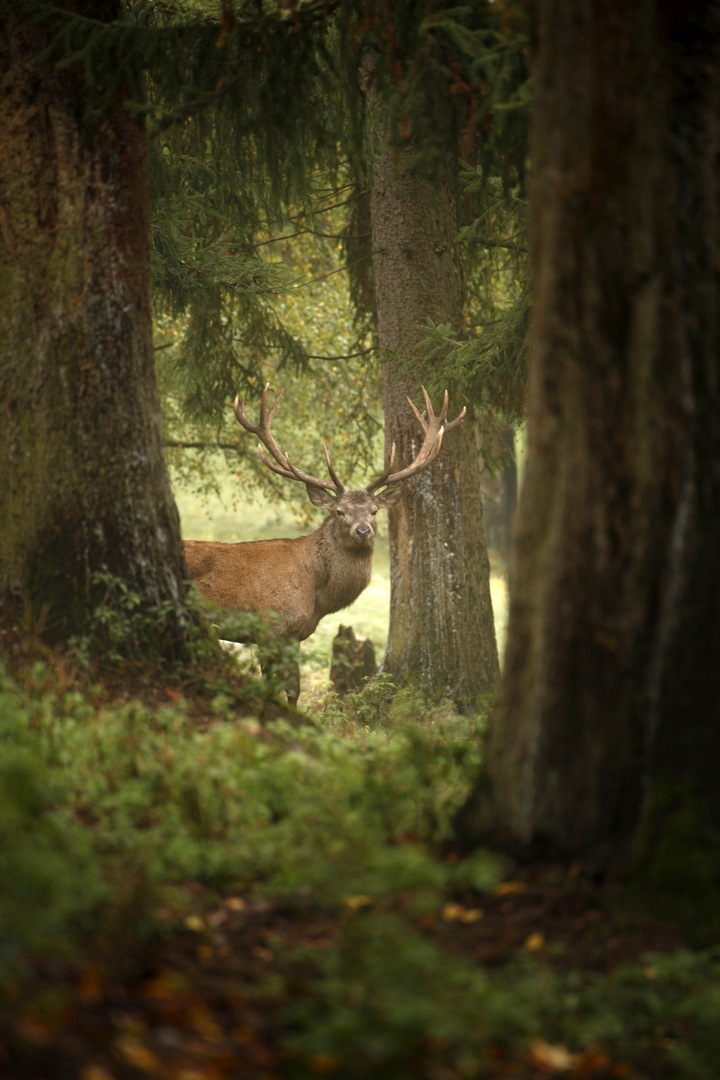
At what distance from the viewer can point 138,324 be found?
229 inches

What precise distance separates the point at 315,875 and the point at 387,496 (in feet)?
23.8

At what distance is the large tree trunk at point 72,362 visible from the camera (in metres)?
5.64

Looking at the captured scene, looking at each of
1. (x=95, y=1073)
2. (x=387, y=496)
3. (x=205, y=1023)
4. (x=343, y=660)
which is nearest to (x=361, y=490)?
(x=387, y=496)

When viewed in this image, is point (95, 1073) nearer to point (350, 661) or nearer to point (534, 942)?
point (534, 942)

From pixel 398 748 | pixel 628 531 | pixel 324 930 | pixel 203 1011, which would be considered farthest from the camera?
pixel 398 748

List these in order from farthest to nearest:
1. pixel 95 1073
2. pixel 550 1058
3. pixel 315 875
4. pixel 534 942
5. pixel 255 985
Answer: pixel 534 942 → pixel 315 875 → pixel 255 985 → pixel 550 1058 → pixel 95 1073

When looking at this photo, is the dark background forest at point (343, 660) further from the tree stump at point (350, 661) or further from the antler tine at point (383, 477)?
the tree stump at point (350, 661)

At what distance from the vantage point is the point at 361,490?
10.1 meters

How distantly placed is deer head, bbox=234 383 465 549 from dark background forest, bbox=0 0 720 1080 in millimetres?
3040

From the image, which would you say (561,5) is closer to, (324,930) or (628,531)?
(628,531)

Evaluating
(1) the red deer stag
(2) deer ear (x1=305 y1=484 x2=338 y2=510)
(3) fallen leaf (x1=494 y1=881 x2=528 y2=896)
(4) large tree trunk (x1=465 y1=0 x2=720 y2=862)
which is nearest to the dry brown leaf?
(3) fallen leaf (x1=494 y1=881 x2=528 y2=896)

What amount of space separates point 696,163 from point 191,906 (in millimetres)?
3225

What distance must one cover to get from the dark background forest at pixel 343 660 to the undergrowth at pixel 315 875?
0.05 feet

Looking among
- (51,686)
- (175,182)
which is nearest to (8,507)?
(51,686)
